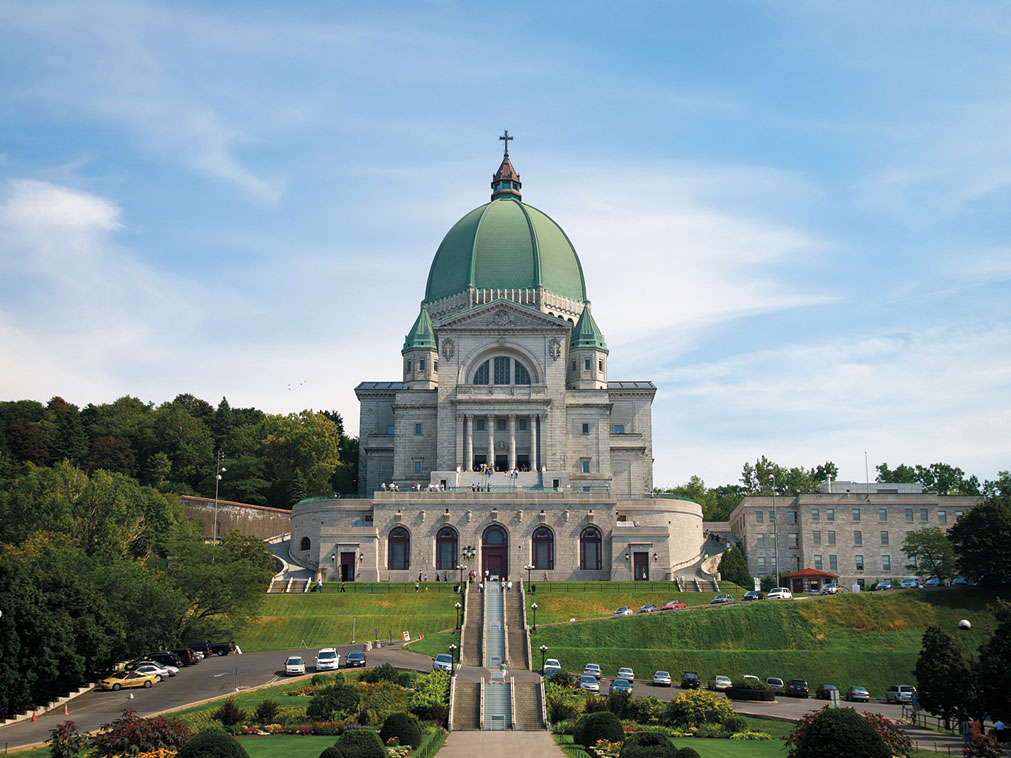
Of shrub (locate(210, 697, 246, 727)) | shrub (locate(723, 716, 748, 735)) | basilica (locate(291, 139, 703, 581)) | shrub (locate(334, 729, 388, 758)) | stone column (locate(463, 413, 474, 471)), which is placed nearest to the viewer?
shrub (locate(334, 729, 388, 758))

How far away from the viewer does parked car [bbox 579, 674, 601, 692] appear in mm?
54312

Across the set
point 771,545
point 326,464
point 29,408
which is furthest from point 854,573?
point 29,408

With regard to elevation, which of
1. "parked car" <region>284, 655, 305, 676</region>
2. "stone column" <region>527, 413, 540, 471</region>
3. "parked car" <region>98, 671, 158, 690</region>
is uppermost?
"stone column" <region>527, 413, 540, 471</region>

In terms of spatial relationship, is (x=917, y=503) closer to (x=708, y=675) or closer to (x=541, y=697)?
(x=708, y=675)

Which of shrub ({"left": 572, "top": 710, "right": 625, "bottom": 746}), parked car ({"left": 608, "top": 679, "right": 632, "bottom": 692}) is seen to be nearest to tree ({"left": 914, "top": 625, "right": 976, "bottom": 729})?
parked car ({"left": 608, "top": 679, "right": 632, "bottom": 692})

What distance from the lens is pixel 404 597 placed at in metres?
77.5

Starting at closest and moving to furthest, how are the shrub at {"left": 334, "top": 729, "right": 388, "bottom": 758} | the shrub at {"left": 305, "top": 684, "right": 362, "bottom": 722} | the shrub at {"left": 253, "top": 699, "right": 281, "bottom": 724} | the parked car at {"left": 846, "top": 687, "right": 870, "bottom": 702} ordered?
1. the shrub at {"left": 334, "top": 729, "right": 388, "bottom": 758}
2. the shrub at {"left": 253, "top": 699, "right": 281, "bottom": 724}
3. the shrub at {"left": 305, "top": 684, "right": 362, "bottom": 722}
4. the parked car at {"left": 846, "top": 687, "right": 870, "bottom": 702}

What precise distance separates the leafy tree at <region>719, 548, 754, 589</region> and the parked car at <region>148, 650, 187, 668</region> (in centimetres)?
4421

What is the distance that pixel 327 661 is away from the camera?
188ft

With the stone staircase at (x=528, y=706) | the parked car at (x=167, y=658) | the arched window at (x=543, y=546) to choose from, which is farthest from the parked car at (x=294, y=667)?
the arched window at (x=543, y=546)

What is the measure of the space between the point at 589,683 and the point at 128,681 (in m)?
22.6

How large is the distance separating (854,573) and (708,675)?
37912mm

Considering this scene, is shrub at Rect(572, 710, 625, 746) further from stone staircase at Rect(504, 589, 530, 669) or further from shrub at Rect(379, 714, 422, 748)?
stone staircase at Rect(504, 589, 530, 669)

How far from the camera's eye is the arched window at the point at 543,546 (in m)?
87.8
